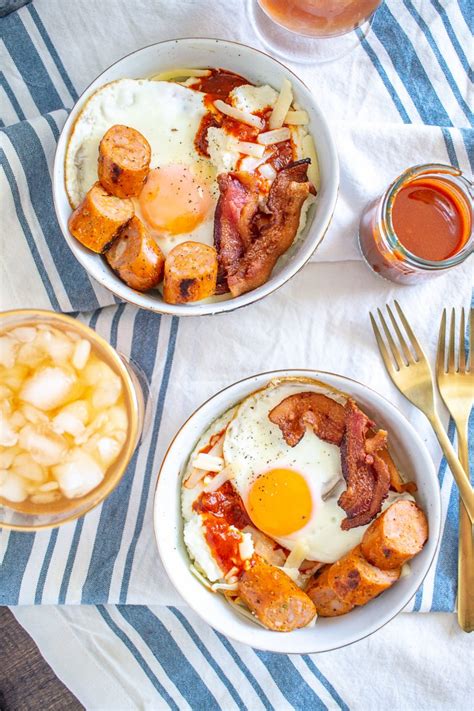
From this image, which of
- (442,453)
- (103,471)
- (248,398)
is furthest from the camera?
(442,453)

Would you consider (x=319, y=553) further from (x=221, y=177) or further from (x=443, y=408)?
(x=221, y=177)

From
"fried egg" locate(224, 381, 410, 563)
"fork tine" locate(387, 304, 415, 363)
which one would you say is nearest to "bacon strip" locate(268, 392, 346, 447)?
"fried egg" locate(224, 381, 410, 563)

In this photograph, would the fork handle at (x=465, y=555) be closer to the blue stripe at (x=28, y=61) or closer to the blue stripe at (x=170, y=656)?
the blue stripe at (x=170, y=656)

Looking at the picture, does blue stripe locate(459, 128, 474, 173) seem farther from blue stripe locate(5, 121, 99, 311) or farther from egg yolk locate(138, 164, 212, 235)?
blue stripe locate(5, 121, 99, 311)

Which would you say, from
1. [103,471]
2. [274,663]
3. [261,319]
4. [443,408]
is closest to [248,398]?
[261,319]

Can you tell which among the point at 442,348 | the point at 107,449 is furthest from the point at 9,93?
the point at 442,348

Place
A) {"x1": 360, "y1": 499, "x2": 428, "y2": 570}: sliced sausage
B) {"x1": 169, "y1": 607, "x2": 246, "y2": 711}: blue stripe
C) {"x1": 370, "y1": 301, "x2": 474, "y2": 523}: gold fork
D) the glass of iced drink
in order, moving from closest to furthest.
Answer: {"x1": 360, "y1": 499, "x2": 428, "y2": 570}: sliced sausage < the glass of iced drink < {"x1": 370, "y1": 301, "x2": 474, "y2": 523}: gold fork < {"x1": 169, "y1": 607, "x2": 246, "y2": 711}: blue stripe

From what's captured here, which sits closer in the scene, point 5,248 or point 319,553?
point 319,553
